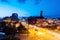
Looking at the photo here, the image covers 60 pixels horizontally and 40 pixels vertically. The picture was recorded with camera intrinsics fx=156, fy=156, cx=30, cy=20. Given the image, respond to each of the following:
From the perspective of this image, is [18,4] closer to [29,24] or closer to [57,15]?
[29,24]

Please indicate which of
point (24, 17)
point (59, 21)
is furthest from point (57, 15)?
point (24, 17)

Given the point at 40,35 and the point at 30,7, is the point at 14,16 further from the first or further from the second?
the point at 40,35

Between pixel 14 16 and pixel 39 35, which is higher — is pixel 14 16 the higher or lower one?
the higher one

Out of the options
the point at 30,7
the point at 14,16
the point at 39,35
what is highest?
the point at 30,7

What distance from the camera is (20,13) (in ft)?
7.18

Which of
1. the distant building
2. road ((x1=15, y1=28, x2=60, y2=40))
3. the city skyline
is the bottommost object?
road ((x1=15, y1=28, x2=60, y2=40))

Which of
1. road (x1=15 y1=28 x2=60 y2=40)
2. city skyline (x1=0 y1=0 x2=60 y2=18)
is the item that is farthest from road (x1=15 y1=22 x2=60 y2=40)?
city skyline (x1=0 y1=0 x2=60 y2=18)

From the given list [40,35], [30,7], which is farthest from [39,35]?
[30,7]

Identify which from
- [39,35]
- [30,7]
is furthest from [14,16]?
[39,35]

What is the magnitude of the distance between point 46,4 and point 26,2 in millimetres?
285

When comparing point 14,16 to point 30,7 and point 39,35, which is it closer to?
point 30,7

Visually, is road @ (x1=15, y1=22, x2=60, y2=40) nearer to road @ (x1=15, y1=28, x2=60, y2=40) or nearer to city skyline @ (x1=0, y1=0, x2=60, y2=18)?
road @ (x1=15, y1=28, x2=60, y2=40)

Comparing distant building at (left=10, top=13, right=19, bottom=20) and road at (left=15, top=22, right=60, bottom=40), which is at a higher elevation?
distant building at (left=10, top=13, right=19, bottom=20)

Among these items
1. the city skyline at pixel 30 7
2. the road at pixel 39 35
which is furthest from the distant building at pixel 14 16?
the road at pixel 39 35
